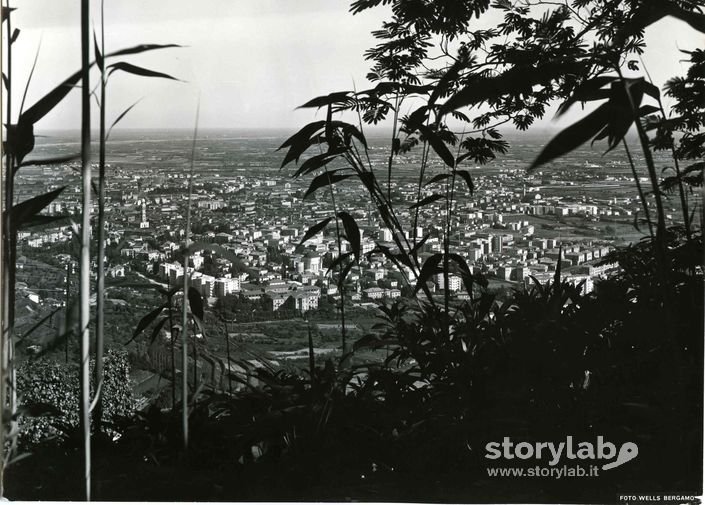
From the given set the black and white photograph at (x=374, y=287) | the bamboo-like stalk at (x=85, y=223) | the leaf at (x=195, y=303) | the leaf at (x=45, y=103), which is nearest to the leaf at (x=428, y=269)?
the black and white photograph at (x=374, y=287)

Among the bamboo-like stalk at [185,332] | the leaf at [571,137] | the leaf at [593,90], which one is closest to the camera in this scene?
the leaf at [571,137]

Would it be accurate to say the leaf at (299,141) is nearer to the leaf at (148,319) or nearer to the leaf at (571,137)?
the leaf at (148,319)

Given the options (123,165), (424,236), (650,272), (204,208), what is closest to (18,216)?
(123,165)

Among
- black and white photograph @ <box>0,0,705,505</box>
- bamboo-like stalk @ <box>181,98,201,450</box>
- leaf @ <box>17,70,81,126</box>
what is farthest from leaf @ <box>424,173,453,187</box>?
leaf @ <box>17,70,81,126</box>

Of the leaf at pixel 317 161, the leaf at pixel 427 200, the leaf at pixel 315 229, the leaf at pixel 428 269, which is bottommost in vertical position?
the leaf at pixel 428 269

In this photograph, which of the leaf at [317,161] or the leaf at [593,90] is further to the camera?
the leaf at [317,161]

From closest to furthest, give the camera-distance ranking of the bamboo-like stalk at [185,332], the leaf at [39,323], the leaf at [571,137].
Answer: the leaf at [571,137], the bamboo-like stalk at [185,332], the leaf at [39,323]
